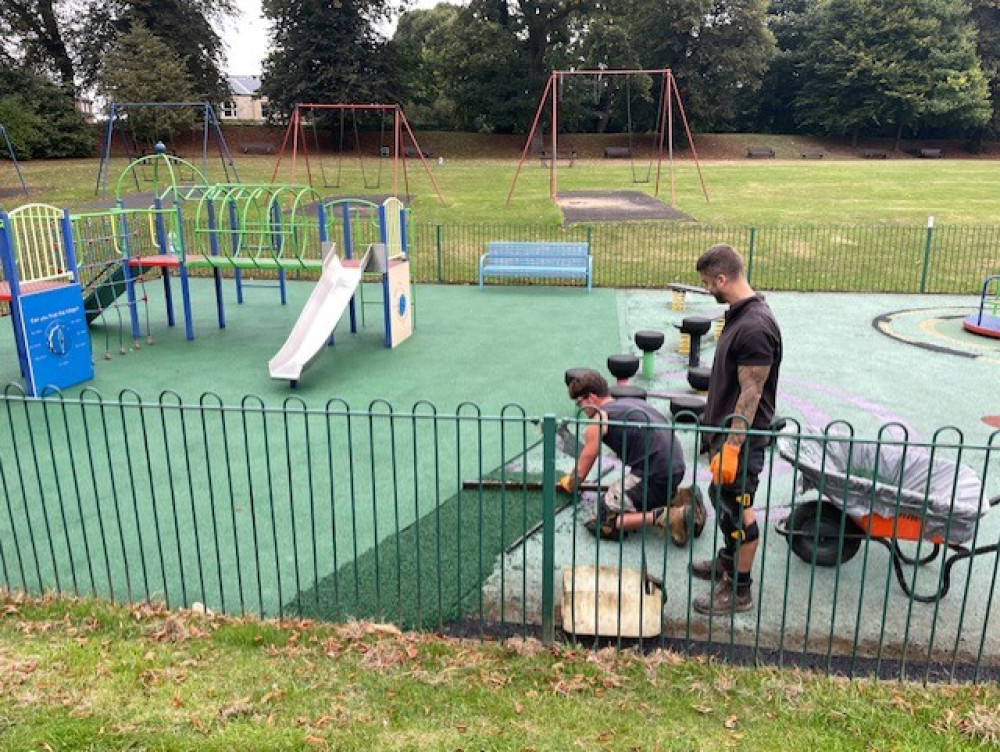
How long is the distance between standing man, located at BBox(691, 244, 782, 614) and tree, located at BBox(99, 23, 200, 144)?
1440 inches

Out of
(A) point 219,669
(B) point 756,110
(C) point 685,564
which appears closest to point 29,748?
(A) point 219,669

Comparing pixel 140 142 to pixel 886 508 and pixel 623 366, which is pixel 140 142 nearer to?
pixel 623 366

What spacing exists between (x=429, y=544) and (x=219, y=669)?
1.72m

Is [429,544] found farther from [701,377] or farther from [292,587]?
[701,377]

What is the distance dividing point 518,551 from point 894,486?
234cm

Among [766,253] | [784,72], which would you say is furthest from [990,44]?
[766,253]

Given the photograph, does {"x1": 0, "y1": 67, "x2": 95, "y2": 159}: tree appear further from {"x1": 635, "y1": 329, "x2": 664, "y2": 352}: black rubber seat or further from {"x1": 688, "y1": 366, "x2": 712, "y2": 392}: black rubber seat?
{"x1": 688, "y1": 366, "x2": 712, "y2": 392}: black rubber seat

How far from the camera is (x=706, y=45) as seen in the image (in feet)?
164

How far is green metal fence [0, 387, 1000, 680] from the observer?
14.1 feet

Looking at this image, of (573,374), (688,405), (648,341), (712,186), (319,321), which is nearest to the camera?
(573,374)

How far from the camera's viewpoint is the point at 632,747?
3.40 metres

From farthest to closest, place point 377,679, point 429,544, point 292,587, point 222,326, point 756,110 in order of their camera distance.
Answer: point 756,110 < point 222,326 < point 429,544 < point 292,587 < point 377,679

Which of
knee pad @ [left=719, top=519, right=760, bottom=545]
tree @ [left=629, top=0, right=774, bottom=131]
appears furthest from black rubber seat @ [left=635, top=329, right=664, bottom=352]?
tree @ [left=629, top=0, right=774, bottom=131]

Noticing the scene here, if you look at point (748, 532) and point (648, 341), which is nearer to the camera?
point (748, 532)
